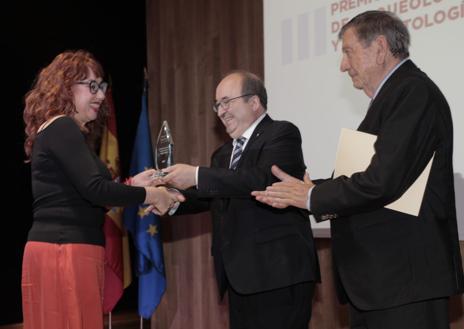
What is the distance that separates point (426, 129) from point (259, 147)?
0.98m

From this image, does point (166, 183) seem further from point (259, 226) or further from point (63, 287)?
point (63, 287)

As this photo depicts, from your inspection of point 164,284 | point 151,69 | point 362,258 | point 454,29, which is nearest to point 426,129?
point 362,258

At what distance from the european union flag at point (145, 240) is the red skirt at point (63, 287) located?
7.08 ft

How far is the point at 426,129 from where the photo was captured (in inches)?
62.2

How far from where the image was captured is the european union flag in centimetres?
445

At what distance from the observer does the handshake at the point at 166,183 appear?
8.03 feet

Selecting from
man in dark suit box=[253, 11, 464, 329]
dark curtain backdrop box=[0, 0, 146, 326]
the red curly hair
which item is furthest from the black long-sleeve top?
dark curtain backdrop box=[0, 0, 146, 326]

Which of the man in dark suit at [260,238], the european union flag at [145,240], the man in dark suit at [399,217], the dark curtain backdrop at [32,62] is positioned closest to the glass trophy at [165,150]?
the man in dark suit at [260,238]

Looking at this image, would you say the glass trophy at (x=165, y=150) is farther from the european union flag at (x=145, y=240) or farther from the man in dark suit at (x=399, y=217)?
the european union flag at (x=145, y=240)

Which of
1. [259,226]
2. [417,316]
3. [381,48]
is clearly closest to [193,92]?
[259,226]

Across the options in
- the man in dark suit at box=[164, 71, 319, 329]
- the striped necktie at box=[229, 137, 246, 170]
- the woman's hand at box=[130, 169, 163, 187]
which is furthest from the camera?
the woman's hand at box=[130, 169, 163, 187]

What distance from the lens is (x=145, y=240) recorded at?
4445mm

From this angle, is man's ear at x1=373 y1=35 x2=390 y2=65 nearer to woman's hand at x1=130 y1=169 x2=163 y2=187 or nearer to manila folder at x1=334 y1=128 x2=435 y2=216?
manila folder at x1=334 y1=128 x2=435 y2=216

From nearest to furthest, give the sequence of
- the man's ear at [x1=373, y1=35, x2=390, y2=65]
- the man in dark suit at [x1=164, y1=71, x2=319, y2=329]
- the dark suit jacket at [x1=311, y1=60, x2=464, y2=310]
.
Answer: the dark suit jacket at [x1=311, y1=60, x2=464, y2=310] → the man's ear at [x1=373, y1=35, x2=390, y2=65] → the man in dark suit at [x1=164, y1=71, x2=319, y2=329]
